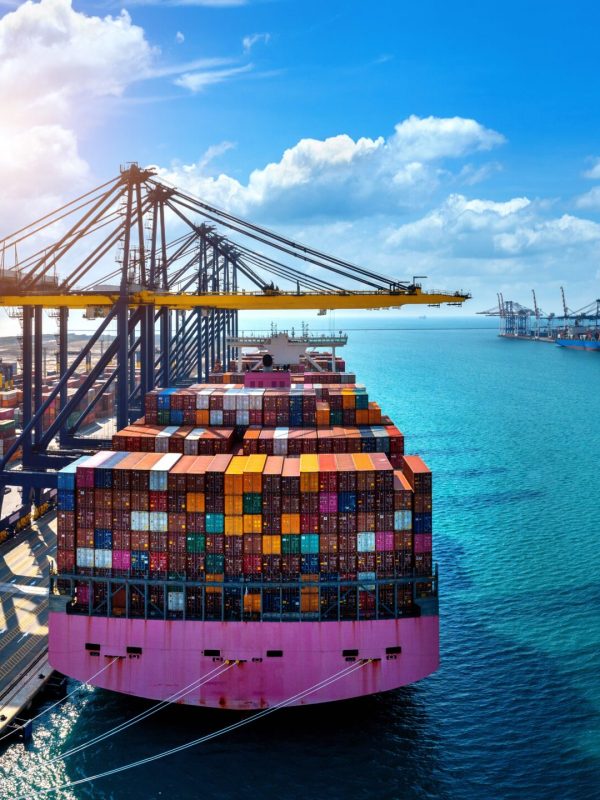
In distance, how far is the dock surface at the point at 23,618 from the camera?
29.3 metres

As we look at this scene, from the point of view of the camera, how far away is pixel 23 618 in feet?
116

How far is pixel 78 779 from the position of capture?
25234 millimetres

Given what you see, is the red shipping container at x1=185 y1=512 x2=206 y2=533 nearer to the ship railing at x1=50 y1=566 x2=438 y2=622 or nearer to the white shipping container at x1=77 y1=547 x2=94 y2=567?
the ship railing at x1=50 y1=566 x2=438 y2=622

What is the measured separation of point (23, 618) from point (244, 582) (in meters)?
14.0

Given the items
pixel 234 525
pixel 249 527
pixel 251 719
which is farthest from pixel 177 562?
pixel 251 719

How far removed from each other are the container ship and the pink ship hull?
43 mm

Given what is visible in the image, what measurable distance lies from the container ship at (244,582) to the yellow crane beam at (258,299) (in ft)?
73.0

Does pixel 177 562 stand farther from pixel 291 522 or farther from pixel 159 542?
pixel 291 522

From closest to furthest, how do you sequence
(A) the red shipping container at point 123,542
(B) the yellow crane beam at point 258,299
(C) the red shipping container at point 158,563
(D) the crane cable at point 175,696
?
(D) the crane cable at point 175,696
(C) the red shipping container at point 158,563
(A) the red shipping container at point 123,542
(B) the yellow crane beam at point 258,299

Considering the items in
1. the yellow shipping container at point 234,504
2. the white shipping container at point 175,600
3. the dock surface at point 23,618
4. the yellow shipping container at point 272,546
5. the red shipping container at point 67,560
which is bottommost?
the dock surface at point 23,618

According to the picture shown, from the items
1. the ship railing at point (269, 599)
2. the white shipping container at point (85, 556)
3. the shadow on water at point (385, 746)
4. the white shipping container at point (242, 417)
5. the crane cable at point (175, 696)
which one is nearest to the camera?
the shadow on water at point (385, 746)

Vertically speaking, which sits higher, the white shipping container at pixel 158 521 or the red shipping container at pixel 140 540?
the white shipping container at pixel 158 521

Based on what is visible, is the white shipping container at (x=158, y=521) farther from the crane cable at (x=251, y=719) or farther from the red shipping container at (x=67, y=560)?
the crane cable at (x=251, y=719)

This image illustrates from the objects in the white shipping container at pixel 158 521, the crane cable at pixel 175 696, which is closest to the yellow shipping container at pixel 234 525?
the white shipping container at pixel 158 521
